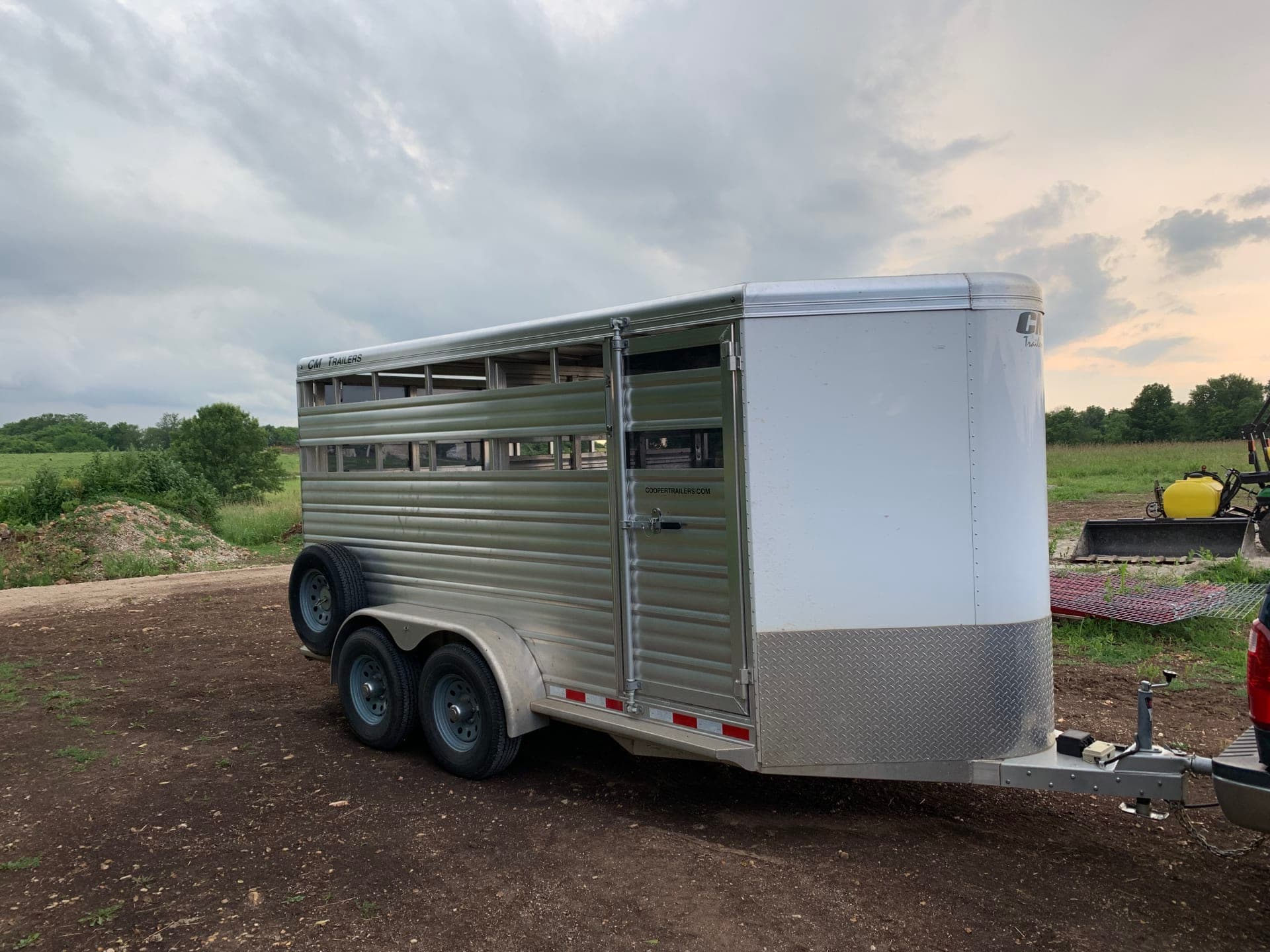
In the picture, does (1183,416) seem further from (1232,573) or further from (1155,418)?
(1232,573)

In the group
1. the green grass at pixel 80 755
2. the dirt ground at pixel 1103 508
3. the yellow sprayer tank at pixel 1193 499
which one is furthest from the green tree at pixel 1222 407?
the green grass at pixel 80 755

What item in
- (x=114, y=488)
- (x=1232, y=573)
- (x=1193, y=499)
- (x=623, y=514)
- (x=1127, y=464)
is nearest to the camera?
(x=623, y=514)

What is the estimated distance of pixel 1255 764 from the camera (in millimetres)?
3488

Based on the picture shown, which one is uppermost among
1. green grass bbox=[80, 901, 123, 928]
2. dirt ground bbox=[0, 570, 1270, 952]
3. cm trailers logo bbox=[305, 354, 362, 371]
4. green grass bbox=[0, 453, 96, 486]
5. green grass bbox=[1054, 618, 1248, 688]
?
green grass bbox=[0, 453, 96, 486]

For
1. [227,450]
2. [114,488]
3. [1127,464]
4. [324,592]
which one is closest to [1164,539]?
[324,592]

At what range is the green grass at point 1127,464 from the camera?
2558 centimetres

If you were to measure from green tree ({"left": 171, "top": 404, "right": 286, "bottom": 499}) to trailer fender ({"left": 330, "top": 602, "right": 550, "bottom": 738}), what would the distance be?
36.1 metres

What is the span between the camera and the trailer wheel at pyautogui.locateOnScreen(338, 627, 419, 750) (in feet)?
19.7

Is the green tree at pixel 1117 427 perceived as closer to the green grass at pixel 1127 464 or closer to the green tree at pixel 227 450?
the green grass at pixel 1127 464

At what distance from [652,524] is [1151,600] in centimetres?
642

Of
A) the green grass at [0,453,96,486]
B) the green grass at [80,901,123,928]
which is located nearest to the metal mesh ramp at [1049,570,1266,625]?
the green grass at [80,901,123,928]

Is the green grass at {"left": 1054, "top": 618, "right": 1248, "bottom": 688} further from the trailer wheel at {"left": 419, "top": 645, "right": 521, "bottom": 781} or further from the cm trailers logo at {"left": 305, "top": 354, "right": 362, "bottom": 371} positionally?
the cm trailers logo at {"left": 305, "top": 354, "right": 362, "bottom": 371}

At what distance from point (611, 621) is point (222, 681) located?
5328 millimetres

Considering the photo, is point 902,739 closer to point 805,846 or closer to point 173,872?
point 805,846
